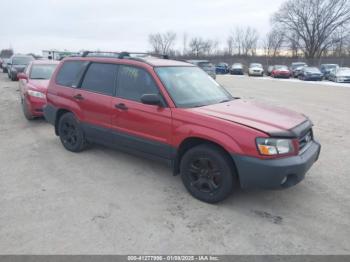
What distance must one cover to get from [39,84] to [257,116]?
21.2 ft

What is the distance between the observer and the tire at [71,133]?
544cm

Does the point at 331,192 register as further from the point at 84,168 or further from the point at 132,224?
the point at 84,168

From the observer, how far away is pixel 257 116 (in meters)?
3.78

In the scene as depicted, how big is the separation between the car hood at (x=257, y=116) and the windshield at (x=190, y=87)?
210 mm

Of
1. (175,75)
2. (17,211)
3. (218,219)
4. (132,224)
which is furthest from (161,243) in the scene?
(175,75)

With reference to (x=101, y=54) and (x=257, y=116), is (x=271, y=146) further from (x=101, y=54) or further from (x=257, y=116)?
(x=101, y=54)

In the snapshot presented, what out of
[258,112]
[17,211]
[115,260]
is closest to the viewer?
[115,260]

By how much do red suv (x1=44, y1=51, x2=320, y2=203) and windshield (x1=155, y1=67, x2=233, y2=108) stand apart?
0.02 meters

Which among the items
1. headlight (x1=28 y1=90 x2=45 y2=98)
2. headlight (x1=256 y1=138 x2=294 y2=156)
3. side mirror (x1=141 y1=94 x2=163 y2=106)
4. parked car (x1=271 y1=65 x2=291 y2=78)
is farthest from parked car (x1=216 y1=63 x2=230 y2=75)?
headlight (x1=256 y1=138 x2=294 y2=156)

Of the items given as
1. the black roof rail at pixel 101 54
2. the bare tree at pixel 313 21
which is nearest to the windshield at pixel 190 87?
the black roof rail at pixel 101 54

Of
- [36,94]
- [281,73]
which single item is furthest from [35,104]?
[281,73]

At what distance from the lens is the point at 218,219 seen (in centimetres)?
345

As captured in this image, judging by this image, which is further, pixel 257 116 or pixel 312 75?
pixel 312 75

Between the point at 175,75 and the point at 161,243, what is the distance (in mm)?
2467
